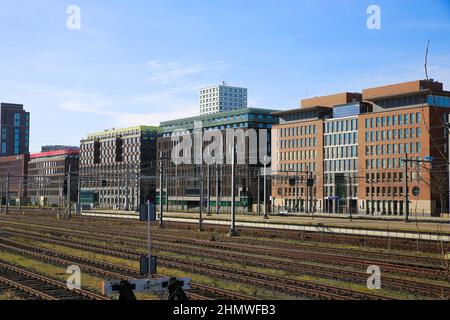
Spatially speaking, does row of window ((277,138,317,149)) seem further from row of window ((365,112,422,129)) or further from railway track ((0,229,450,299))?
railway track ((0,229,450,299))

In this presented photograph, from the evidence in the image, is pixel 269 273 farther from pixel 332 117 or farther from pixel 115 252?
pixel 332 117

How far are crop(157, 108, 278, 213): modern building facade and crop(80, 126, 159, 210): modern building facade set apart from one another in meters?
7.90

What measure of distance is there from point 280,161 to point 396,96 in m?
38.5

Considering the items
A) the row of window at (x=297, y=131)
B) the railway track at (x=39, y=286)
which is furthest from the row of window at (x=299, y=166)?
the railway track at (x=39, y=286)

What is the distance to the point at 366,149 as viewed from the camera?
11894 centimetres

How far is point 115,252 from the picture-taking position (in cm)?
3462

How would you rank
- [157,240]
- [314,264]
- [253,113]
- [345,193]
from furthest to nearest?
[253,113]
[345,193]
[157,240]
[314,264]

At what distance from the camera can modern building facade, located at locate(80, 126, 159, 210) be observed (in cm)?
16888

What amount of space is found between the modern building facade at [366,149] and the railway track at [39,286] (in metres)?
79.8

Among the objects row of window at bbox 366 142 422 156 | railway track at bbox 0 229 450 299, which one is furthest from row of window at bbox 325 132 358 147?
railway track at bbox 0 229 450 299

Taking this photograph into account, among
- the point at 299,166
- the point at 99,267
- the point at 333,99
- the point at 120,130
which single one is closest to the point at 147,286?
the point at 99,267

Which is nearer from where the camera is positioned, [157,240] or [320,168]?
[157,240]

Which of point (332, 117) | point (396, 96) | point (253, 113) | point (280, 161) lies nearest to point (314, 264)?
point (396, 96)

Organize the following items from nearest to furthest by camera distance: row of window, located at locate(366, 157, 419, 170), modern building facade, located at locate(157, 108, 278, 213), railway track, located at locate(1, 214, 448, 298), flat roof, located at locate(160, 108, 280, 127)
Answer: railway track, located at locate(1, 214, 448, 298), row of window, located at locate(366, 157, 419, 170), modern building facade, located at locate(157, 108, 278, 213), flat roof, located at locate(160, 108, 280, 127)
